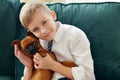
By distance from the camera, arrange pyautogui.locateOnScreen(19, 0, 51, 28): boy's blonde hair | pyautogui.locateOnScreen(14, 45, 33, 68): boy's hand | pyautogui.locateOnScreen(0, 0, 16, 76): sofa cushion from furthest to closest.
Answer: pyautogui.locateOnScreen(0, 0, 16, 76): sofa cushion, pyautogui.locateOnScreen(14, 45, 33, 68): boy's hand, pyautogui.locateOnScreen(19, 0, 51, 28): boy's blonde hair

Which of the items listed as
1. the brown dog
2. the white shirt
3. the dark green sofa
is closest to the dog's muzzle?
the brown dog

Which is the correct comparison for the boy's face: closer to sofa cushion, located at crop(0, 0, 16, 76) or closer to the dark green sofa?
the dark green sofa

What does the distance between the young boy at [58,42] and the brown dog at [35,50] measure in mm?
22

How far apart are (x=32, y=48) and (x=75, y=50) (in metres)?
0.21

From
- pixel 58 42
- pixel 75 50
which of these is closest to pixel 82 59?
pixel 75 50

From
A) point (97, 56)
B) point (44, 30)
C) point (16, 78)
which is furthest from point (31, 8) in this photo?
point (16, 78)

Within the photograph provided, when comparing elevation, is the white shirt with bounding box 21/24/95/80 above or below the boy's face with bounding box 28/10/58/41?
below

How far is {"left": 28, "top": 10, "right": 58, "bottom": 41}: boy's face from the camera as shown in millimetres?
1279

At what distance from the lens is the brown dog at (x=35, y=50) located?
131 cm

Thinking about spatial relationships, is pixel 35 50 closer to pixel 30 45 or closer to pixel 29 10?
pixel 30 45

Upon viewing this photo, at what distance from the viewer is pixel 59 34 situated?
4.49 ft

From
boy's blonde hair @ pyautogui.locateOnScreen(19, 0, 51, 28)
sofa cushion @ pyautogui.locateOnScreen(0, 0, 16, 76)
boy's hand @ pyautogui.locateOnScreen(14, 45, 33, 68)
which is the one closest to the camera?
boy's blonde hair @ pyautogui.locateOnScreen(19, 0, 51, 28)

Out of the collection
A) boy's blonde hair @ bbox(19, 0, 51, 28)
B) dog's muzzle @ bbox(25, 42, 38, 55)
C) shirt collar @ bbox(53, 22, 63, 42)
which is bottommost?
dog's muzzle @ bbox(25, 42, 38, 55)

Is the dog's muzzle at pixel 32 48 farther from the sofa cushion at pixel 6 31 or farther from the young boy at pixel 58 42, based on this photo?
the sofa cushion at pixel 6 31
